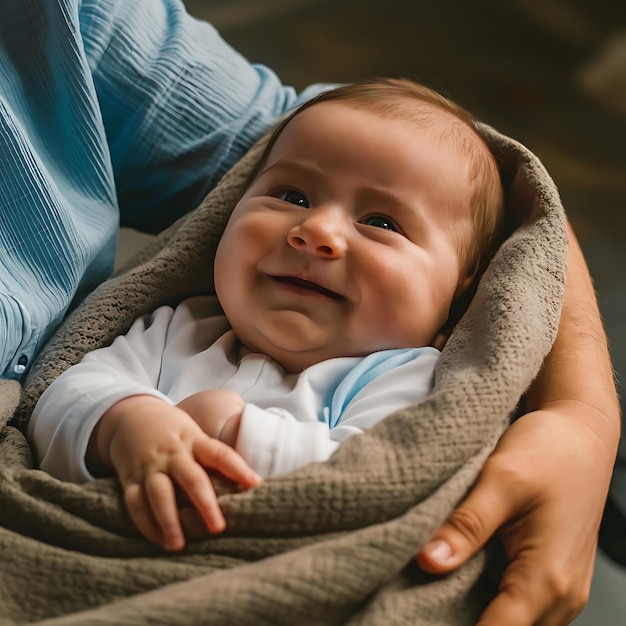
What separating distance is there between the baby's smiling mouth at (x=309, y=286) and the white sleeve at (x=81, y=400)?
141 millimetres

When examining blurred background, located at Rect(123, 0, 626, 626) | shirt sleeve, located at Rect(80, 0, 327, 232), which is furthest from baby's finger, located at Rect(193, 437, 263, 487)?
blurred background, located at Rect(123, 0, 626, 626)

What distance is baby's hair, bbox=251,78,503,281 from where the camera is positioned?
0.72 meters

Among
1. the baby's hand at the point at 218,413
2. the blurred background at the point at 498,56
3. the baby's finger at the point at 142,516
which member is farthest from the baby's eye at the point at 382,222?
the blurred background at the point at 498,56

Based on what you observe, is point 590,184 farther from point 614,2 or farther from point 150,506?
point 150,506

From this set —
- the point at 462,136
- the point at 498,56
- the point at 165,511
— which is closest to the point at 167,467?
the point at 165,511

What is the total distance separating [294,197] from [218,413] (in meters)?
0.25

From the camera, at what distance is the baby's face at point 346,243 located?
0.64 meters

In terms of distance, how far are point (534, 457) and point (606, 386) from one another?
190mm

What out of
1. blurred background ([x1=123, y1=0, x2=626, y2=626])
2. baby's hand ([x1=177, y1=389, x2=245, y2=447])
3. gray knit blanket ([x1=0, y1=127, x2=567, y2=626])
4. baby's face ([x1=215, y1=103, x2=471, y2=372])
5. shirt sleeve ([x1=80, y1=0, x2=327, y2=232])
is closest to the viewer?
gray knit blanket ([x1=0, y1=127, x2=567, y2=626])

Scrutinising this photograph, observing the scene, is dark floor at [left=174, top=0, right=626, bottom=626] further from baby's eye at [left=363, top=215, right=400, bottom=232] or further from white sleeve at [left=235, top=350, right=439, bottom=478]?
white sleeve at [left=235, top=350, right=439, bottom=478]

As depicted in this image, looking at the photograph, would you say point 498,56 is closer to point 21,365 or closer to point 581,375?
point 581,375

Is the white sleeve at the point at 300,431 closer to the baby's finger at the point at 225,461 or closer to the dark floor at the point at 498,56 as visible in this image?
the baby's finger at the point at 225,461

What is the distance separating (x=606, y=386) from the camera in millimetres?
707

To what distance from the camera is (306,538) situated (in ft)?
1.54
